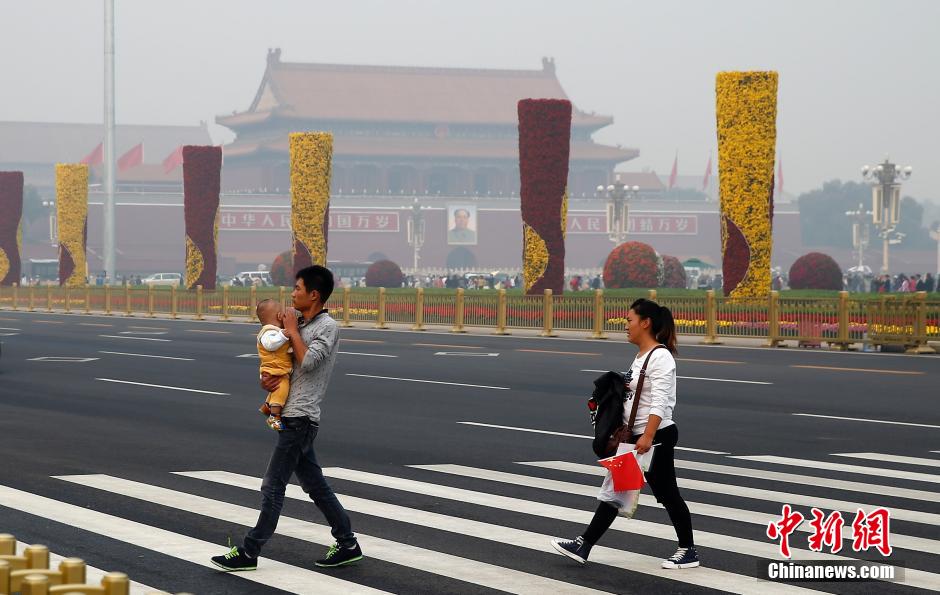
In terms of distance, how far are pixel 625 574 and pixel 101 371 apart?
15.2 meters

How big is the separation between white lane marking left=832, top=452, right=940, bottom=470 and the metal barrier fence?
13945 millimetres

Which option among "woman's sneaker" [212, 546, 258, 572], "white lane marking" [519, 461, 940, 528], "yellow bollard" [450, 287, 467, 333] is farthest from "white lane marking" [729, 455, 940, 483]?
"yellow bollard" [450, 287, 467, 333]

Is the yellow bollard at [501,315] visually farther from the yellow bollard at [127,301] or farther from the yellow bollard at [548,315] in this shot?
the yellow bollard at [127,301]

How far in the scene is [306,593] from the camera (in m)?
6.70

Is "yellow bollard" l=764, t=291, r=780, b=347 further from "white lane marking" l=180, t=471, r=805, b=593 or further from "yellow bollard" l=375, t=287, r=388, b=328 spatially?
"white lane marking" l=180, t=471, r=805, b=593

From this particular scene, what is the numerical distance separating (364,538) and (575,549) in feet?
4.48

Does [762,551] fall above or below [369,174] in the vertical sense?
below

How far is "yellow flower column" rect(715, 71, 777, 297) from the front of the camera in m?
31.8

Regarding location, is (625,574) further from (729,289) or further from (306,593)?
(729,289)

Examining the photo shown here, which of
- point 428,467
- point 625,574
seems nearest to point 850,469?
point 428,467

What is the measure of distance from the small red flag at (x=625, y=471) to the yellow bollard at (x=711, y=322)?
71.6 ft

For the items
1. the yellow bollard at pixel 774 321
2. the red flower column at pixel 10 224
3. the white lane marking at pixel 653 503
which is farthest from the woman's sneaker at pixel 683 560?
the red flower column at pixel 10 224

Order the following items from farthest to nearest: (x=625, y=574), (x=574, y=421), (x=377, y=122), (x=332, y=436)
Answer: (x=377, y=122) < (x=574, y=421) < (x=332, y=436) < (x=625, y=574)

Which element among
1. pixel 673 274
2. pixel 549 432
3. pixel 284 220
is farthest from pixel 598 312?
pixel 284 220
